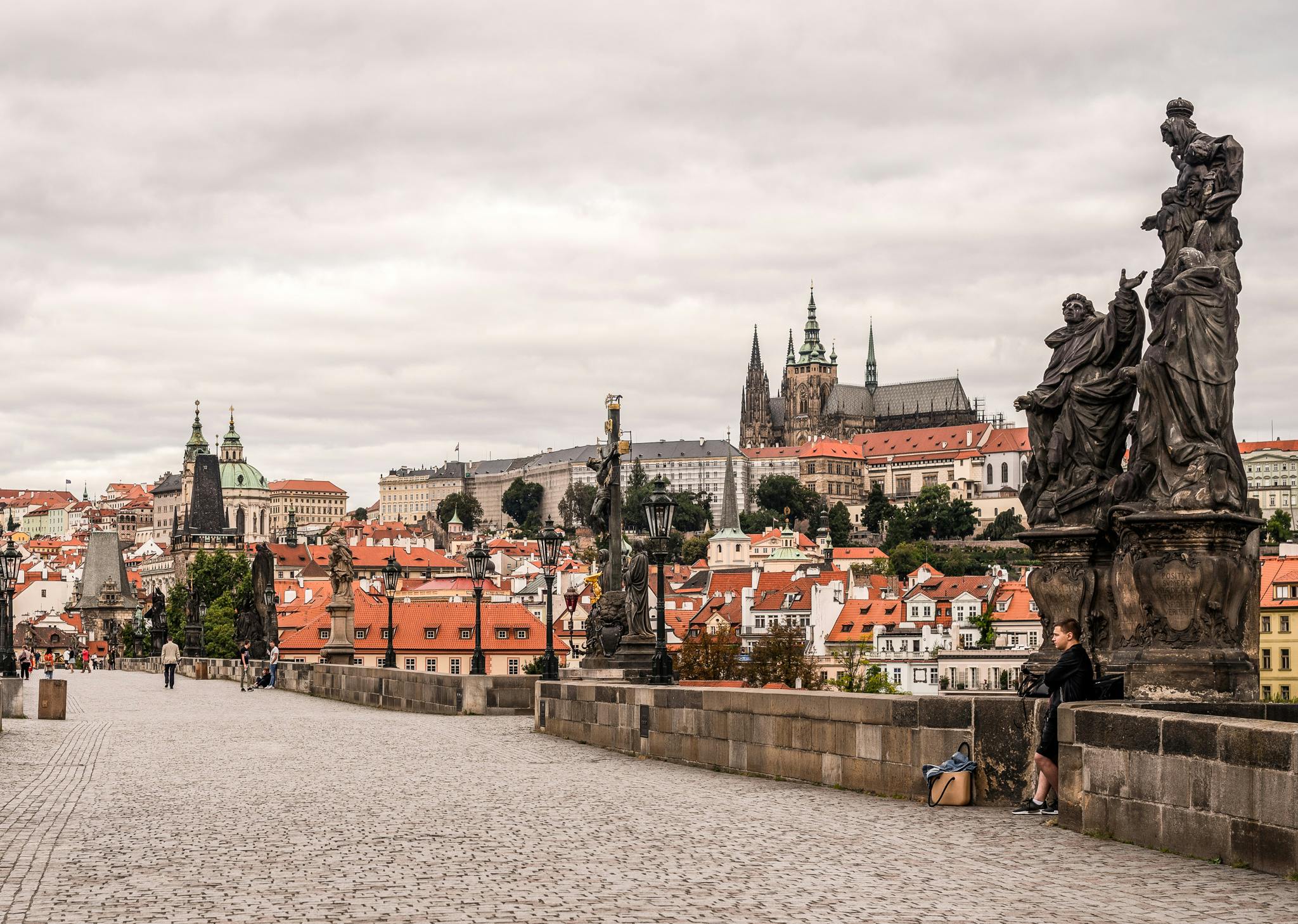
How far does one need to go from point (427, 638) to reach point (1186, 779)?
266 feet

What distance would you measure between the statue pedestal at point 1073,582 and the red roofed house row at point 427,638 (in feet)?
231

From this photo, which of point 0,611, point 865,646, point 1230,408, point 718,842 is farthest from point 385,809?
point 865,646

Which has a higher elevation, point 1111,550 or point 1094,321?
point 1094,321

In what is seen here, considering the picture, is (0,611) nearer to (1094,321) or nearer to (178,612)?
(1094,321)

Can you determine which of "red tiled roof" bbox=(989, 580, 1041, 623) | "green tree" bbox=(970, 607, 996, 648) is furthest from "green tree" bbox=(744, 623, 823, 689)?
"red tiled roof" bbox=(989, 580, 1041, 623)

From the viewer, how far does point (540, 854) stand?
29.4 ft

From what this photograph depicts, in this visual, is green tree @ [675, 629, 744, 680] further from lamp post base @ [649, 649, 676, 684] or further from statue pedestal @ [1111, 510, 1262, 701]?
statue pedestal @ [1111, 510, 1262, 701]

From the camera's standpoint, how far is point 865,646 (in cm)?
12325

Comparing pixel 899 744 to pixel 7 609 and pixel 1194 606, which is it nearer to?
pixel 1194 606

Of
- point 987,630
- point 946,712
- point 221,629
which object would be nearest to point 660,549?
point 946,712

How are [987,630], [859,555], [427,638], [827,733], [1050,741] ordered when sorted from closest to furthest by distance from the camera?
[1050,741]
[827,733]
[427,638]
[987,630]
[859,555]

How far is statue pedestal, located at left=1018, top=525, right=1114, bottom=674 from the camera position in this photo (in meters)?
11.3

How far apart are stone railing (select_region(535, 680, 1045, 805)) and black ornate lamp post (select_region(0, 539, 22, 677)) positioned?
552 inches

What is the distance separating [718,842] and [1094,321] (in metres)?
5.02
